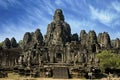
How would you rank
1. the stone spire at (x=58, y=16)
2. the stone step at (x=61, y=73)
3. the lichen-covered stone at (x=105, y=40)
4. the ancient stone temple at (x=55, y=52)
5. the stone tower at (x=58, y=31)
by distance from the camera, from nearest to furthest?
the stone step at (x=61, y=73), the ancient stone temple at (x=55, y=52), the stone tower at (x=58, y=31), the lichen-covered stone at (x=105, y=40), the stone spire at (x=58, y=16)

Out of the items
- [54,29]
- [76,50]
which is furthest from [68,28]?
[76,50]

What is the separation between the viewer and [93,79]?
36.1 metres

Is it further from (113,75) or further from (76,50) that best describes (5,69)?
(76,50)

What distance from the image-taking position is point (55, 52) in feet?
231

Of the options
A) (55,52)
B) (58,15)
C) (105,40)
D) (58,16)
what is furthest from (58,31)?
(105,40)

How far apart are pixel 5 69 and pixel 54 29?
46145 mm

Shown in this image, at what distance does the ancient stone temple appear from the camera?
128 ft

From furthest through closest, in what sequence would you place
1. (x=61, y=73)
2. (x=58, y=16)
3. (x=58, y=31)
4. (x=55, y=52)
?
(x=58, y=16), (x=58, y=31), (x=55, y=52), (x=61, y=73)

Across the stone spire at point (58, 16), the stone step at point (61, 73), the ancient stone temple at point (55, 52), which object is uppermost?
the stone spire at point (58, 16)

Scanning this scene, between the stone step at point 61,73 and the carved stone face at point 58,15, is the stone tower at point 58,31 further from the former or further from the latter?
the stone step at point 61,73

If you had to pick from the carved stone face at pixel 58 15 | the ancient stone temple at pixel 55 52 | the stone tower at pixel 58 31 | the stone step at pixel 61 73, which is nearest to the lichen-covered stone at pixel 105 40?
the ancient stone temple at pixel 55 52

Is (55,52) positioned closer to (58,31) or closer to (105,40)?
(58,31)

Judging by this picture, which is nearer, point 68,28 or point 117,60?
point 117,60

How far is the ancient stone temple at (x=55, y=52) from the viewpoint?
128ft
